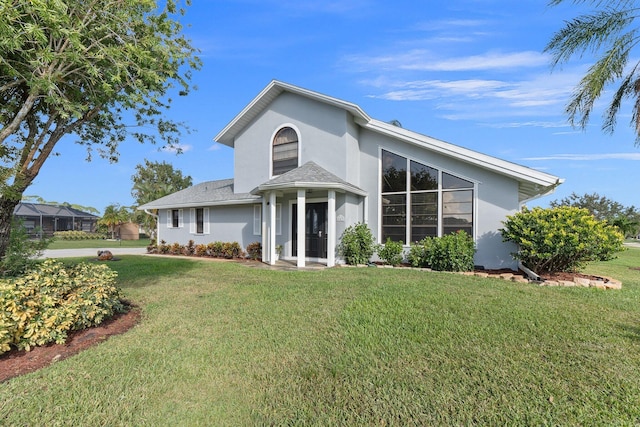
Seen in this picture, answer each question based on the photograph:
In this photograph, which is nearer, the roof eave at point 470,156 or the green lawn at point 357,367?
the green lawn at point 357,367

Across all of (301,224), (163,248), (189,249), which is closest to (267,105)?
(301,224)

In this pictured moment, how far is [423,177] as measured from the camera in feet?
36.8

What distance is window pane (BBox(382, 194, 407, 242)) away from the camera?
1159cm

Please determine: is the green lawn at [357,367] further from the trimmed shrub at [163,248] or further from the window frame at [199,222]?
the trimmed shrub at [163,248]

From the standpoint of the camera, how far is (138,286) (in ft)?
26.6

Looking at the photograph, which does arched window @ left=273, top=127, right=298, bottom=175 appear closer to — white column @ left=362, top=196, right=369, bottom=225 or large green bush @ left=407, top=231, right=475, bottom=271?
white column @ left=362, top=196, right=369, bottom=225

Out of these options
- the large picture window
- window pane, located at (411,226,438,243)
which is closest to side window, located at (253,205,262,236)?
the large picture window

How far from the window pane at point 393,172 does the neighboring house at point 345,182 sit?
0.04m

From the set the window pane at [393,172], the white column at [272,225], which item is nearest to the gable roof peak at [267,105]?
the window pane at [393,172]

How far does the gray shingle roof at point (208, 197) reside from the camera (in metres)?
14.7

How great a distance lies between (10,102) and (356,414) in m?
7.73

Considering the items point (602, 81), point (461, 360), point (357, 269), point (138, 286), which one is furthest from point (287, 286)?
point (602, 81)

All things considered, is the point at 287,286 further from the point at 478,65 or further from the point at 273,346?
the point at 478,65

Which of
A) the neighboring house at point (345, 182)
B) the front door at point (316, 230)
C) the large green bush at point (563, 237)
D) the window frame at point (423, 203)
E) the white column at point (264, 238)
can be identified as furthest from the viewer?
the white column at point (264, 238)
